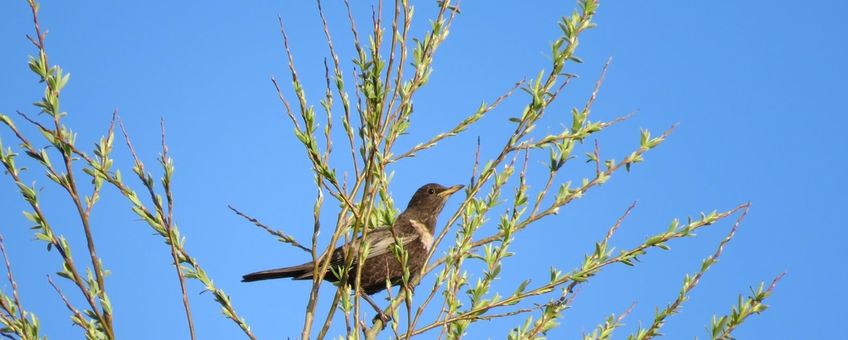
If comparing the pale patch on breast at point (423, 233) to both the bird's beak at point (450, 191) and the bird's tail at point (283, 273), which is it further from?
the bird's tail at point (283, 273)

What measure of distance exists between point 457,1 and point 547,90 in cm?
72

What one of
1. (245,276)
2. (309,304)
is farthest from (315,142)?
(245,276)

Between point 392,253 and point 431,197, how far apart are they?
2045 millimetres

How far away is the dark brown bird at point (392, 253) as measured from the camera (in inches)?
313

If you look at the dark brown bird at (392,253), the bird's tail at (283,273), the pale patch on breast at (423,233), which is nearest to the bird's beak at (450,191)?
the dark brown bird at (392,253)

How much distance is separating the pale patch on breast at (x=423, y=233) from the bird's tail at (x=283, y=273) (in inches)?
48.8

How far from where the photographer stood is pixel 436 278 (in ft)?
16.8

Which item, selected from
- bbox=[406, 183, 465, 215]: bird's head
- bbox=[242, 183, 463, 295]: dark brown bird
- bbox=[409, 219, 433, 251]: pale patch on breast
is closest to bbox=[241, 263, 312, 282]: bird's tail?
bbox=[242, 183, 463, 295]: dark brown bird

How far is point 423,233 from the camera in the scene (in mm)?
9039

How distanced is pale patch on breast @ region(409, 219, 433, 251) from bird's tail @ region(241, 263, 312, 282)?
4.07ft

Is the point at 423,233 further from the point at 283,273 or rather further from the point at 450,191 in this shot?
the point at 283,273

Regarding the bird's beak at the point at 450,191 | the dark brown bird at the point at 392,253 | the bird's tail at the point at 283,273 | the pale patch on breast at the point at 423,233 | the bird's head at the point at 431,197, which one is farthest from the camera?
the bird's beak at the point at 450,191

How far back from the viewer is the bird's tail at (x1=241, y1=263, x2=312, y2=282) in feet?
26.6

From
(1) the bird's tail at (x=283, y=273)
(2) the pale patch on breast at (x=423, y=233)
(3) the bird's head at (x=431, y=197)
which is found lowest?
(1) the bird's tail at (x=283, y=273)
